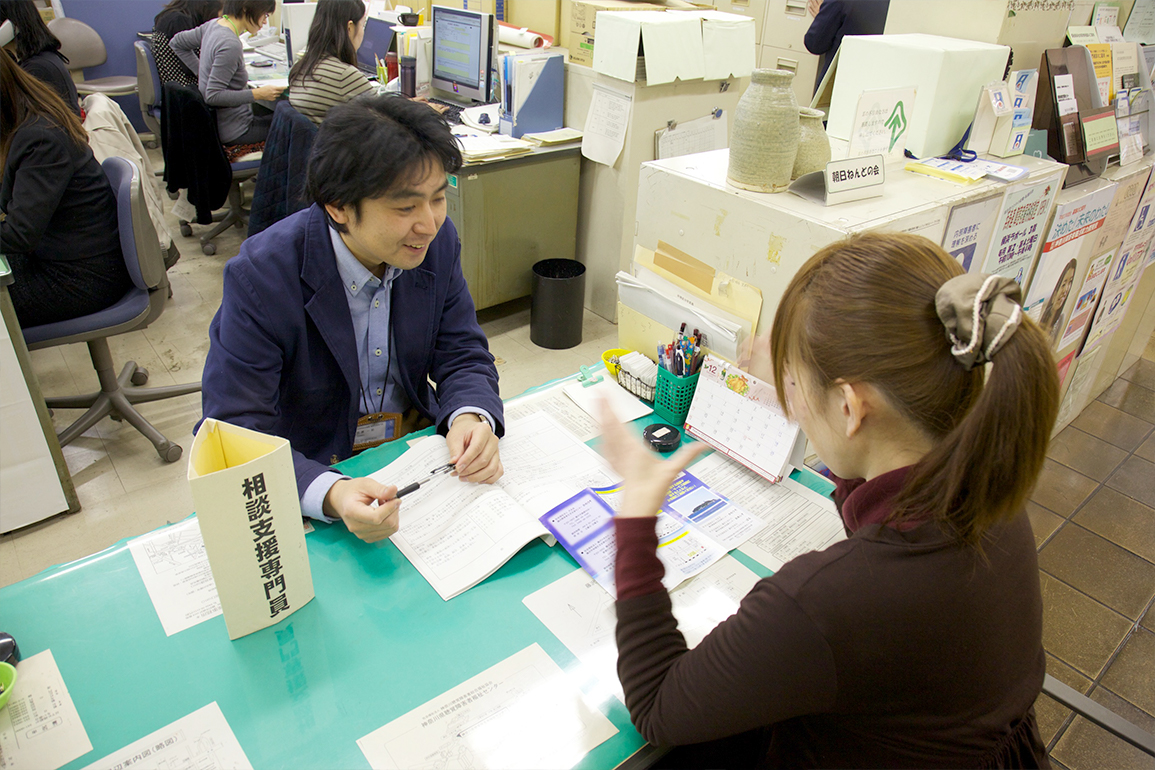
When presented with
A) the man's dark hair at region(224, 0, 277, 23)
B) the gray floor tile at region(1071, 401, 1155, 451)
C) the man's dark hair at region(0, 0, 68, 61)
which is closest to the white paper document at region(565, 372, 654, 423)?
the gray floor tile at region(1071, 401, 1155, 451)

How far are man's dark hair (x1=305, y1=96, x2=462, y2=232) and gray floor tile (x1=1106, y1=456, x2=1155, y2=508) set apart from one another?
2643 millimetres

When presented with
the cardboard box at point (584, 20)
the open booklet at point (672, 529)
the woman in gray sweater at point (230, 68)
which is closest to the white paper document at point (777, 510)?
the open booklet at point (672, 529)

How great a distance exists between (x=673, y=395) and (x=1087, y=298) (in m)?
1.69

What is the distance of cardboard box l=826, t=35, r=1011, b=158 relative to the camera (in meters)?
1.52

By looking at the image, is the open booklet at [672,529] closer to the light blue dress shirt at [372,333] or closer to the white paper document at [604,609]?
the white paper document at [604,609]

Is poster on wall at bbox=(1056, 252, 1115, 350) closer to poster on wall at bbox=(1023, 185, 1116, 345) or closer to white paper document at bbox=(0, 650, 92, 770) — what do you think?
poster on wall at bbox=(1023, 185, 1116, 345)

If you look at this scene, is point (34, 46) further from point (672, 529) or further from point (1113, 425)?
point (1113, 425)

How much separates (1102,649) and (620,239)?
2318mm

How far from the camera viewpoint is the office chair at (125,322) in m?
2.23

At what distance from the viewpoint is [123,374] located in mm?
2820

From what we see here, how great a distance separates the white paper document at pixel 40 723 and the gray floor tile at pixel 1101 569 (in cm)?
228

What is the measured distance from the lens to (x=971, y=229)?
58.1 inches

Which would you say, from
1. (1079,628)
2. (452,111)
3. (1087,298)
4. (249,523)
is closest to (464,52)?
(452,111)

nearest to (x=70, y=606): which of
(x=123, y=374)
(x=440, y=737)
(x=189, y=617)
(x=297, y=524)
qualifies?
(x=189, y=617)
